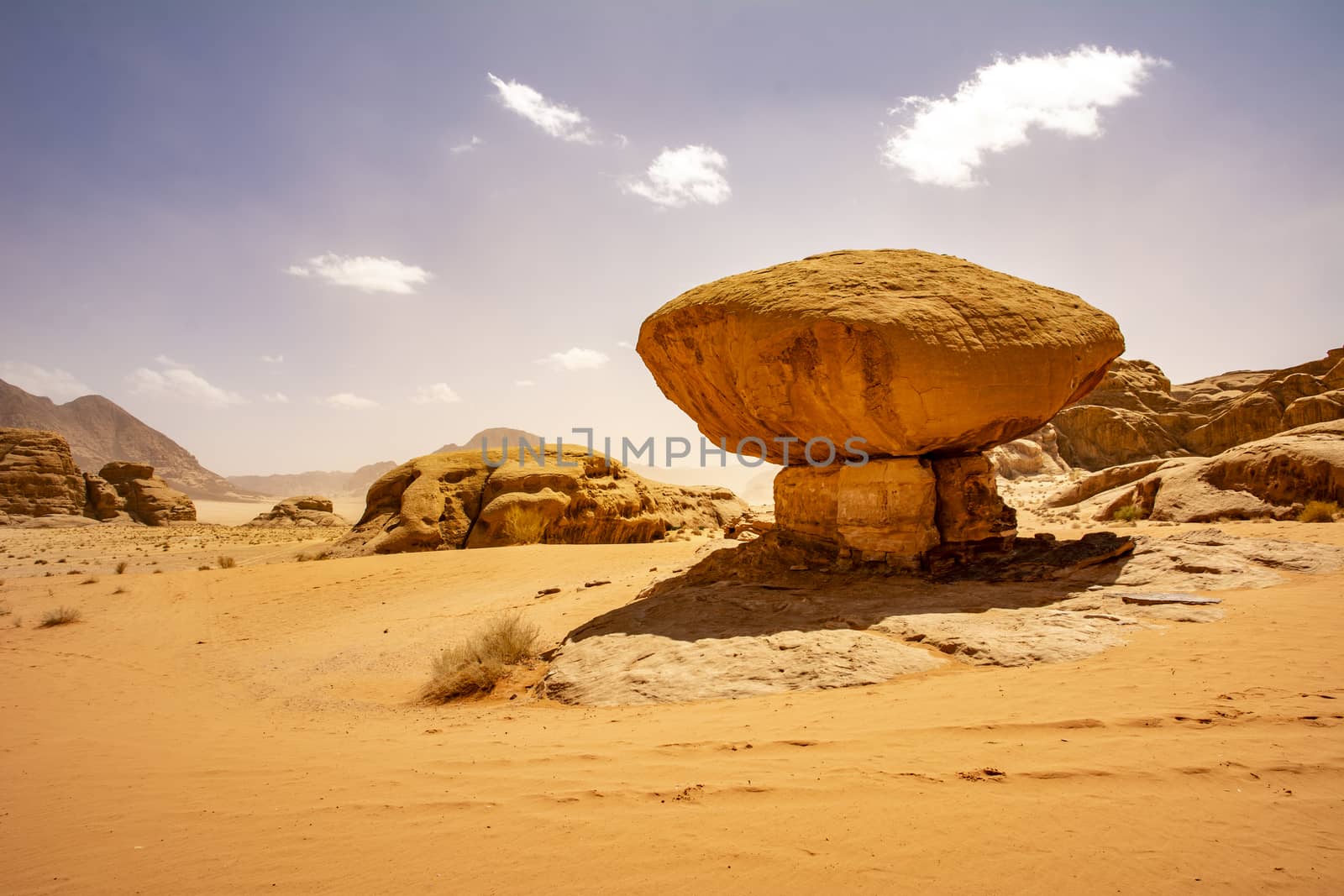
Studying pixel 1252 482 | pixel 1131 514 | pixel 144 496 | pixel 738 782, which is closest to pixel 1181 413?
pixel 1131 514

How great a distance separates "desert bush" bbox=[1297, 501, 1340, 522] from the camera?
8.86m

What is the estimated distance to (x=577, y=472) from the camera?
14.5 meters

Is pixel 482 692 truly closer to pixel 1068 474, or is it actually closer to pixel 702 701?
pixel 702 701

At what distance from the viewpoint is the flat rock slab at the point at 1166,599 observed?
17.8 feet

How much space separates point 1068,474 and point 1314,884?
84.3 feet

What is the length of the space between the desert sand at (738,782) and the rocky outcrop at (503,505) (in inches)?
286

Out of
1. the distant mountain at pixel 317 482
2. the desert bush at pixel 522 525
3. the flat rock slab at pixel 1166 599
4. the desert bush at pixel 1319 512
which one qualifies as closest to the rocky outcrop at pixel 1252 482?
the desert bush at pixel 1319 512

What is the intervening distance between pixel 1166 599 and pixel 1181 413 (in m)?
25.8

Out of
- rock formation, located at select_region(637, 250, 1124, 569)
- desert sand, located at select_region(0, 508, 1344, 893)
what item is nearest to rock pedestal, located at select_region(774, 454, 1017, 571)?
rock formation, located at select_region(637, 250, 1124, 569)

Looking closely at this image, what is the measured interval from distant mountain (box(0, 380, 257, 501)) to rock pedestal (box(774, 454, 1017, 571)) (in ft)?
329

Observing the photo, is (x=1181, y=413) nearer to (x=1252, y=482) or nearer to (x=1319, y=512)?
(x=1252, y=482)

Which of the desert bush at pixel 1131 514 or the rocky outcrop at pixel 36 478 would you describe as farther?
the rocky outcrop at pixel 36 478

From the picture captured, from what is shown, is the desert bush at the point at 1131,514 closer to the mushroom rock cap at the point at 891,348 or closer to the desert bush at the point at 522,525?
the mushroom rock cap at the point at 891,348

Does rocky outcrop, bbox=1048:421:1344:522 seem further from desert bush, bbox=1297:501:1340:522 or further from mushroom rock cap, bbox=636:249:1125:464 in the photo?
mushroom rock cap, bbox=636:249:1125:464
